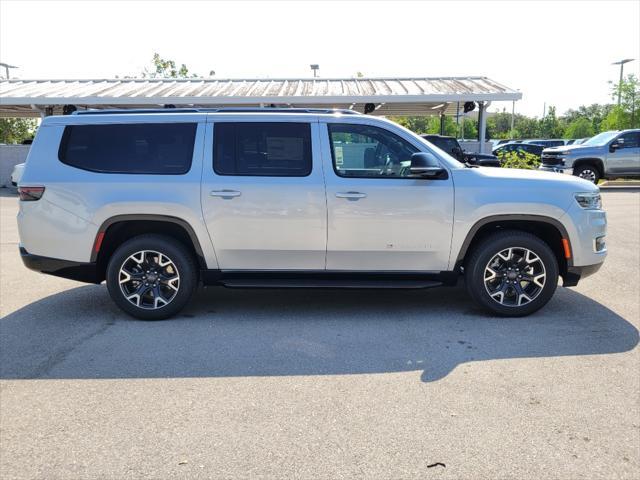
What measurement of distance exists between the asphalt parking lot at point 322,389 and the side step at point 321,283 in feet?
1.18

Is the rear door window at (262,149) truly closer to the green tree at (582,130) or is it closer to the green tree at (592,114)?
the green tree at (592,114)

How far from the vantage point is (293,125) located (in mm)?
5500

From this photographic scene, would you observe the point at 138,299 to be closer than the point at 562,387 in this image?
No

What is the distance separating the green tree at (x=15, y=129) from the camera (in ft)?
118

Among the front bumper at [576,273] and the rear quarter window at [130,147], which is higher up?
the rear quarter window at [130,147]

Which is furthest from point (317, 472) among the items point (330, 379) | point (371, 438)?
point (330, 379)

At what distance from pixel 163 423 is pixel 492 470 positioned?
194 centimetres

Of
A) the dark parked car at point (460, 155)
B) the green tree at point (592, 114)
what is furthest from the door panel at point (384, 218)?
the green tree at point (592, 114)

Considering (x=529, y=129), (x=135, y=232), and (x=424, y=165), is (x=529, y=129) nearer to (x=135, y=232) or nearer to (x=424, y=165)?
(x=424, y=165)

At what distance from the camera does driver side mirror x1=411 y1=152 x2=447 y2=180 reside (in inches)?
202

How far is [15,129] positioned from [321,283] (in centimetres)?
3831

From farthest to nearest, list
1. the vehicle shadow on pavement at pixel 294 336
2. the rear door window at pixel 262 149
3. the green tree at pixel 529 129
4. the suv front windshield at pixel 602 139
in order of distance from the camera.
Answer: the green tree at pixel 529 129 → the suv front windshield at pixel 602 139 → the rear door window at pixel 262 149 → the vehicle shadow on pavement at pixel 294 336

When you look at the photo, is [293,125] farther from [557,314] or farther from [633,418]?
[633,418]

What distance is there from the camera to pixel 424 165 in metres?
Answer: 5.13
